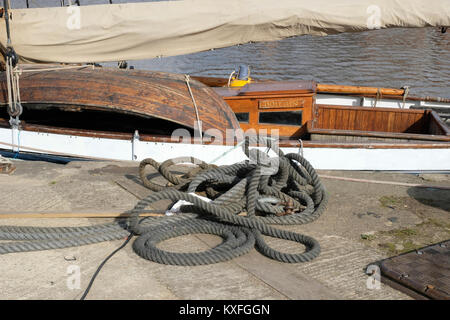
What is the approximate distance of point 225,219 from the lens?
12.5 feet

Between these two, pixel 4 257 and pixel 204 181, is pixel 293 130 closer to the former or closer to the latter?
pixel 204 181

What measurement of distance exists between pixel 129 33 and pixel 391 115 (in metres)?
4.18

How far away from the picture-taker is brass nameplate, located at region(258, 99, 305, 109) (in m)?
7.26

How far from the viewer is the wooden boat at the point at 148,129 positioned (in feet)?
19.7

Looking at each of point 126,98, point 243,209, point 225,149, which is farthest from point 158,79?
point 243,209

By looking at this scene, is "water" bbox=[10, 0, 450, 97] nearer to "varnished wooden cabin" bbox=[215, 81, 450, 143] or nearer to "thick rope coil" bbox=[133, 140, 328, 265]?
"varnished wooden cabin" bbox=[215, 81, 450, 143]

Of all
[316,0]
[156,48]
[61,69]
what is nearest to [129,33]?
[156,48]

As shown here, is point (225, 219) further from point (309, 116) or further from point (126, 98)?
point (309, 116)

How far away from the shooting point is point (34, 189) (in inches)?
189

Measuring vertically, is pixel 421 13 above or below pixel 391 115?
above

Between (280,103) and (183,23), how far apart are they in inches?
80.0

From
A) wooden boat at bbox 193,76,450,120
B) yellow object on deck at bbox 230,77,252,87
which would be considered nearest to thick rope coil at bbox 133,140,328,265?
yellow object on deck at bbox 230,77,252,87

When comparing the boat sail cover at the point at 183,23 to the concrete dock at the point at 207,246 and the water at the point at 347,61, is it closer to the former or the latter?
the concrete dock at the point at 207,246
